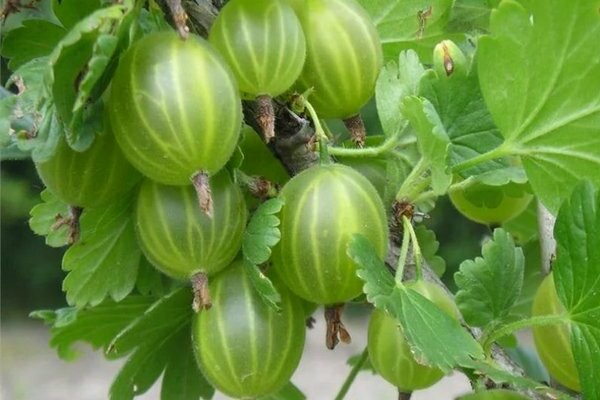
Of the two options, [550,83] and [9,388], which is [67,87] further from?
[9,388]

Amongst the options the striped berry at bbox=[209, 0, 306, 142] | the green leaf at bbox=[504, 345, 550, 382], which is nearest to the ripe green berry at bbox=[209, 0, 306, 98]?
the striped berry at bbox=[209, 0, 306, 142]

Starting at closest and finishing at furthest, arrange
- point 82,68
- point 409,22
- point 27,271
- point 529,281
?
point 82,68
point 409,22
point 529,281
point 27,271

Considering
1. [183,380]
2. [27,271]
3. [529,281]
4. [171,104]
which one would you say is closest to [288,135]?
[171,104]

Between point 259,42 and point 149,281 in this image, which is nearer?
point 259,42

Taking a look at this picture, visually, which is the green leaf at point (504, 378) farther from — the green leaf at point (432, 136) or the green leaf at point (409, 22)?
the green leaf at point (409, 22)

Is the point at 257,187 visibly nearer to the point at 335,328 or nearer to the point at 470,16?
the point at 335,328

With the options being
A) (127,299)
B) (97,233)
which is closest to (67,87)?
Result: (97,233)

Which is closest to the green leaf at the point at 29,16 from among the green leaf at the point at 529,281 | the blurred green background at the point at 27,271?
the green leaf at the point at 529,281
